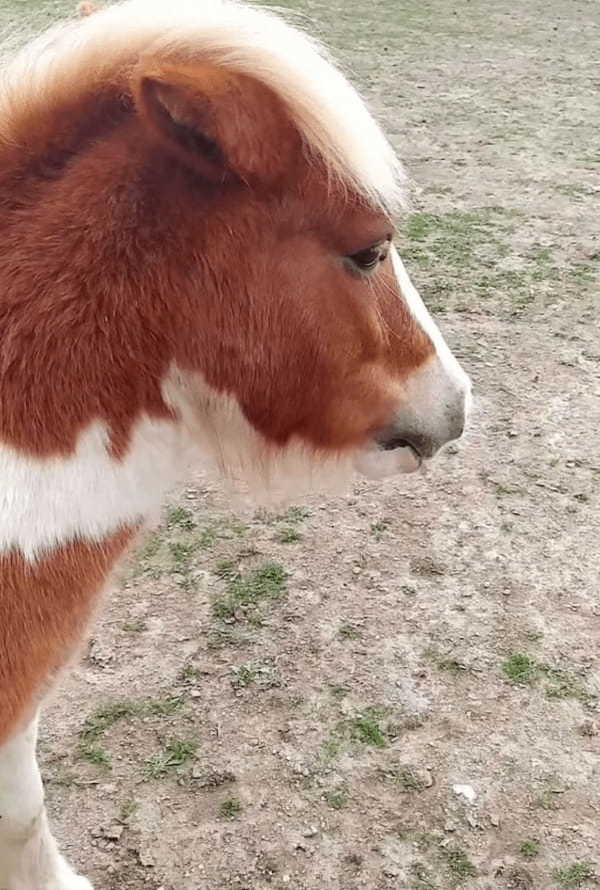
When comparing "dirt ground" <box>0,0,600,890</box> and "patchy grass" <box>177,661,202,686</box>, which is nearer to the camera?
"dirt ground" <box>0,0,600,890</box>

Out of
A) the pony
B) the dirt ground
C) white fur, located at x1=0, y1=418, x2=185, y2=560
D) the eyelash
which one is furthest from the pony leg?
the eyelash

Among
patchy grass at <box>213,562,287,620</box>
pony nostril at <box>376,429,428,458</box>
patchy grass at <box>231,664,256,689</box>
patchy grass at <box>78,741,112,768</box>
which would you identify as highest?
pony nostril at <box>376,429,428,458</box>

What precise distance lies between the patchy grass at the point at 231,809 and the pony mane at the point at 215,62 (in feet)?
4.55

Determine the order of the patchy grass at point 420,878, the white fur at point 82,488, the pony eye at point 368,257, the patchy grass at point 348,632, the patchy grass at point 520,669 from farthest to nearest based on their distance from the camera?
the patchy grass at point 348,632
the patchy grass at point 520,669
the patchy grass at point 420,878
the pony eye at point 368,257
the white fur at point 82,488

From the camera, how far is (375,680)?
2402 mm

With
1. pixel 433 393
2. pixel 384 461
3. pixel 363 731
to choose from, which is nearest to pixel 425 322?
pixel 433 393

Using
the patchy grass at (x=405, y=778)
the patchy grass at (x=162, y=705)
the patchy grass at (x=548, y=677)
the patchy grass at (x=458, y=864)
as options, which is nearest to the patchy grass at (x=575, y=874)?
the patchy grass at (x=458, y=864)

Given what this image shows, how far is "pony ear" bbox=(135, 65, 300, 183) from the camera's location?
3.80ft

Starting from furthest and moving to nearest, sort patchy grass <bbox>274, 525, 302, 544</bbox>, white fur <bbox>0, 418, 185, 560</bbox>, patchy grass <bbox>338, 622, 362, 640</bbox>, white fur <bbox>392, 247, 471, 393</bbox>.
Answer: patchy grass <bbox>274, 525, 302, 544</bbox> → patchy grass <bbox>338, 622, 362, 640</bbox> → white fur <bbox>392, 247, 471, 393</bbox> → white fur <bbox>0, 418, 185, 560</bbox>

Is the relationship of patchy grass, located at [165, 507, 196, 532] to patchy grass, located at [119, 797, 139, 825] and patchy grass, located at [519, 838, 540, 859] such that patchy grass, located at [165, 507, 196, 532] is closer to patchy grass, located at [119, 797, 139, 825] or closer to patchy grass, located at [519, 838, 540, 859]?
patchy grass, located at [119, 797, 139, 825]

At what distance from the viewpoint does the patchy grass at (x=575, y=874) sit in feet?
6.50

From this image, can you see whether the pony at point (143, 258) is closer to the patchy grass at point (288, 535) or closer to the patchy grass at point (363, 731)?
the patchy grass at point (363, 731)

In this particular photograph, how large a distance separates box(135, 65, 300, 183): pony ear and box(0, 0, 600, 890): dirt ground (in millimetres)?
1450

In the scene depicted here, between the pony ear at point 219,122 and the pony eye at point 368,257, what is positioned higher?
the pony ear at point 219,122
